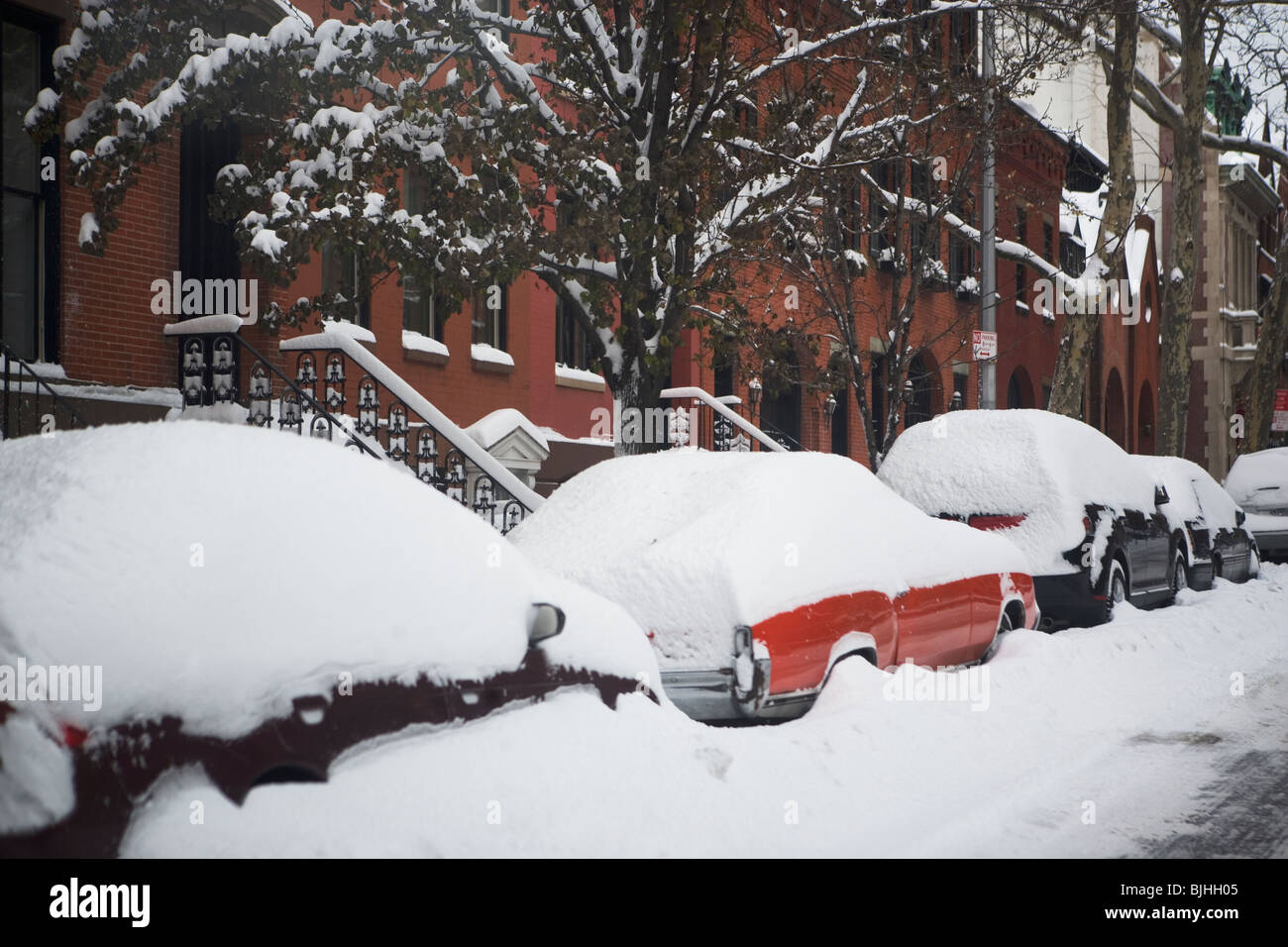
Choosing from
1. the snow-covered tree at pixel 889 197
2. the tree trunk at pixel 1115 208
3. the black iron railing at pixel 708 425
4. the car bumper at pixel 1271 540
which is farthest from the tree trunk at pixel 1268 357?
the black iron railing at pixel 708 425

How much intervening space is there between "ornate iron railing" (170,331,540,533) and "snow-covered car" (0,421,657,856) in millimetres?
6631

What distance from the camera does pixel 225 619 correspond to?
3.91 metres

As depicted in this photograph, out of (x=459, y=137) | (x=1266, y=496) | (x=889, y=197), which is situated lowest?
(x=1266, y=496)

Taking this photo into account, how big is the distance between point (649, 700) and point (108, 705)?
2.36 m

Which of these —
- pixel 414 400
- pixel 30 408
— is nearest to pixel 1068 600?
pixel 414 400

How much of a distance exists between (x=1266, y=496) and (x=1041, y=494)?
10.6 metres

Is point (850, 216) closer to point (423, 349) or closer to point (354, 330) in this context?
point (423, 349)

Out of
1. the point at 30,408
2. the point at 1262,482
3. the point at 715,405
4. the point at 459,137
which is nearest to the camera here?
the point at 459,137

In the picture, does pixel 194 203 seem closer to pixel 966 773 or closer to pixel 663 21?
pixel 663 21

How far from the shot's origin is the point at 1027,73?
1550 cm

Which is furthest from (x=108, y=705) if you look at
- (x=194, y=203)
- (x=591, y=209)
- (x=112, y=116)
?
(x=194, y=203)

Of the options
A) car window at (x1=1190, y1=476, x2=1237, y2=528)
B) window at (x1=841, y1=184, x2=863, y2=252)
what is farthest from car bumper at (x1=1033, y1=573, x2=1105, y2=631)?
window at (x1=841, y1=184, x2=863, y2=252)

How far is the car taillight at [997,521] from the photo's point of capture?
39.2 ft
